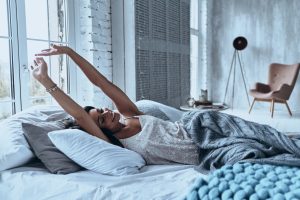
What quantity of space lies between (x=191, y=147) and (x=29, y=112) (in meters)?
0.91

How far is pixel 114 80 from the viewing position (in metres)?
2.73

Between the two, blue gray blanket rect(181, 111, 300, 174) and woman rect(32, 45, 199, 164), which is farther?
woman rect(32, 45, 199, 164)

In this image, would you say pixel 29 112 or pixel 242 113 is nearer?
pixel 29 112

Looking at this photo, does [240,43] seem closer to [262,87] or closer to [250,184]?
[262,87]

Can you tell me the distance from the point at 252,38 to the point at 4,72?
456 cm

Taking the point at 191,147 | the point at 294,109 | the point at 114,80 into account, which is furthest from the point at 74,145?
the point at 294,109

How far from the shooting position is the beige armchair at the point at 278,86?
4.57 meters

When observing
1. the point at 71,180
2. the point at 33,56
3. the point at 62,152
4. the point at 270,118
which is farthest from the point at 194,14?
the point at 71,180

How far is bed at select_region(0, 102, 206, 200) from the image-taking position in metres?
1.19

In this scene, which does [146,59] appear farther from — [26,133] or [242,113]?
[242,113]

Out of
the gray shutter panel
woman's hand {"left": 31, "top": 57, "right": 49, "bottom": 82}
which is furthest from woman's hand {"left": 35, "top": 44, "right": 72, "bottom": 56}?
the gray shutter panel

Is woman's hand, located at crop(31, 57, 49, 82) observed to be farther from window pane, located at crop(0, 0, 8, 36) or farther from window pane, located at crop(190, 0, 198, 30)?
window pane, located at crop(190, 0, 198, 30)

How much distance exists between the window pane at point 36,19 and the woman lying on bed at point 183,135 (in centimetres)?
41

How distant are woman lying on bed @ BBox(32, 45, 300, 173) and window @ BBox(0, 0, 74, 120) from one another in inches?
12.3
